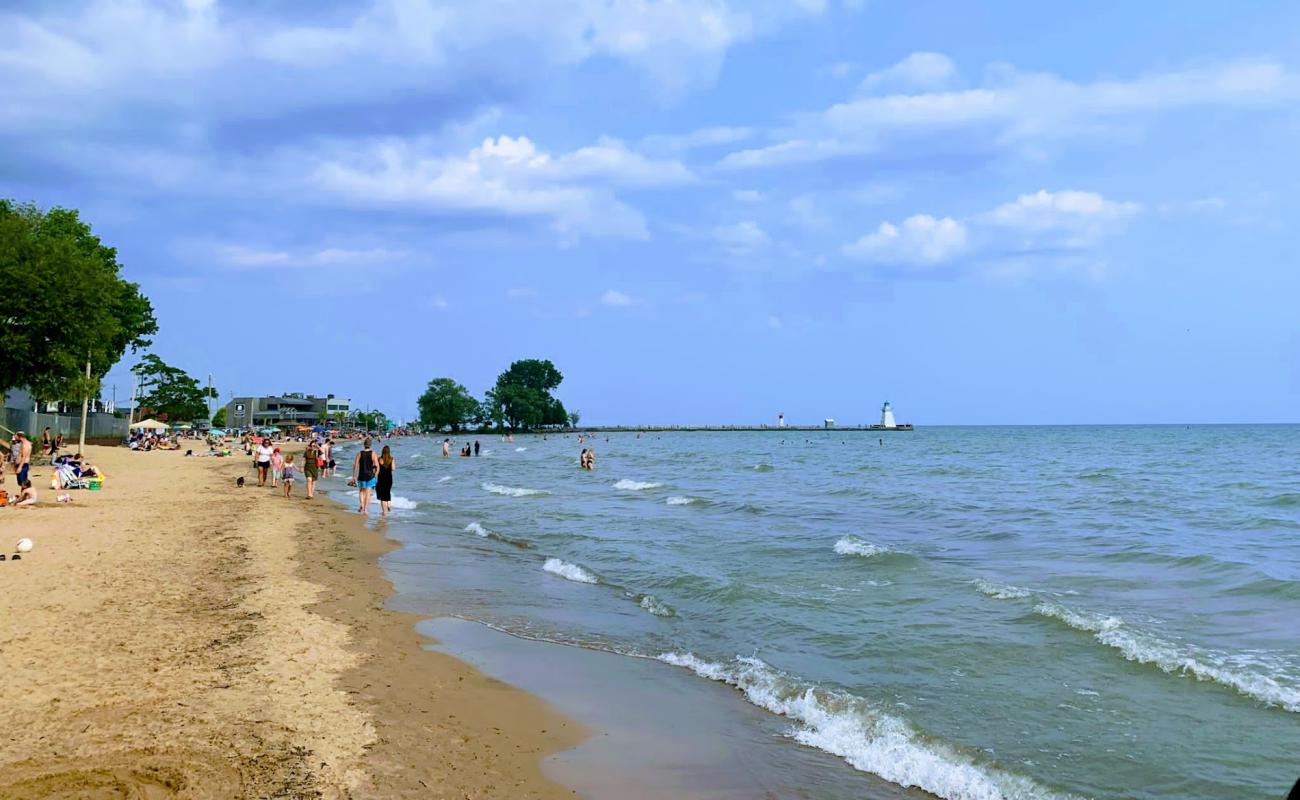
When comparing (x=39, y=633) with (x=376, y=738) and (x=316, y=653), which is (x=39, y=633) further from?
(x=376, y=738)

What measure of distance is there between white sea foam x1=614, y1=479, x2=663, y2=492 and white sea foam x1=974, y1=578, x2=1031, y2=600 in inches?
796

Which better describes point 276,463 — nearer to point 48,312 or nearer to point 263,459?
point 263,459

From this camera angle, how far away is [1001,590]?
11.7m

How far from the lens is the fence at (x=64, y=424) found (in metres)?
37.7

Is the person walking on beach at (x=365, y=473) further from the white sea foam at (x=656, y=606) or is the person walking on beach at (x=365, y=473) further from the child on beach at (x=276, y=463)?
the white sea foam at (x=656, y=606)

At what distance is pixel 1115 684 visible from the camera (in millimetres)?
7656

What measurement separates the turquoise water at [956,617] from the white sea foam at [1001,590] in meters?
0.05

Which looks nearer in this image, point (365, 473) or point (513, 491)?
point (365, 473)

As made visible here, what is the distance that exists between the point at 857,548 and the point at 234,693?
37.7 ft

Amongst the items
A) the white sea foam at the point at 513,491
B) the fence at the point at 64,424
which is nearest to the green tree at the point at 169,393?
the fence at the point at 64,424

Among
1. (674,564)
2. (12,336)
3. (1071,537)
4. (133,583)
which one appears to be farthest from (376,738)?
(12,336)

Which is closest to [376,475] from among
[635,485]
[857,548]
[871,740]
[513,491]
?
[513,491]

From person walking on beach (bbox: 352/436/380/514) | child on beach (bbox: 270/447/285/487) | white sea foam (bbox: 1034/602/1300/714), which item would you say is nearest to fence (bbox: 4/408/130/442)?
child on beach (bbox: 270/447/285/487)

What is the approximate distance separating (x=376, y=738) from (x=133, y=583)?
20.0 feet
